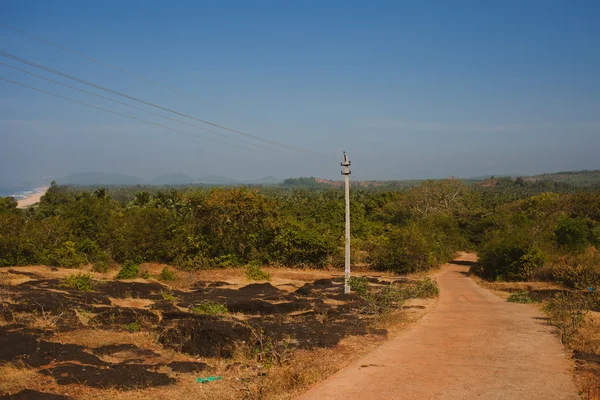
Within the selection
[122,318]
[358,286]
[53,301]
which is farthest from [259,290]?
[53,301]

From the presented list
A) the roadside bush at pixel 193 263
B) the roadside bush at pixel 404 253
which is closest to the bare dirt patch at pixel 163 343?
the roadside bush at pixel 193 263

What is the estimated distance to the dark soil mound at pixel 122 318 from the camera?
13867 millimetres

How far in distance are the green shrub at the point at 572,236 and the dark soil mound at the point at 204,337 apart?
22.8m

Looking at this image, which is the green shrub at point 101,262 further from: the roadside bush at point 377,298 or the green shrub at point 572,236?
the green shrub at point 572,236

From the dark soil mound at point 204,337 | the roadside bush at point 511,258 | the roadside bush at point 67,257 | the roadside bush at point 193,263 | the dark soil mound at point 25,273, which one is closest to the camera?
the dark soil mound at point 204,337

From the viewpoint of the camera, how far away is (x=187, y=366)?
1019cm

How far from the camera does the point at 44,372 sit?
9.20 metres

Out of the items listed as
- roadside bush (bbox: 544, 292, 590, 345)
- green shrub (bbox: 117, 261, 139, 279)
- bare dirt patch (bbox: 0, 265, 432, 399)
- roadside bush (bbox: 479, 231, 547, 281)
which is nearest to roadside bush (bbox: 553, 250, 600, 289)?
roadside bush (bbox: 479, 231, 547, 281)

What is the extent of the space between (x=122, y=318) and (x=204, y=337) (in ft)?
13.0

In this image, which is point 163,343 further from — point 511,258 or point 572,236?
point 572,236

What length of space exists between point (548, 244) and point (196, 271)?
74.0 feet

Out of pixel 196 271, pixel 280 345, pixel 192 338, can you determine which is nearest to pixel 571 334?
pixel 280 345

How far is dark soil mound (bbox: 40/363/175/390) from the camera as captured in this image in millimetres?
8742

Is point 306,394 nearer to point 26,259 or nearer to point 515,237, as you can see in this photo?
point 515,237
